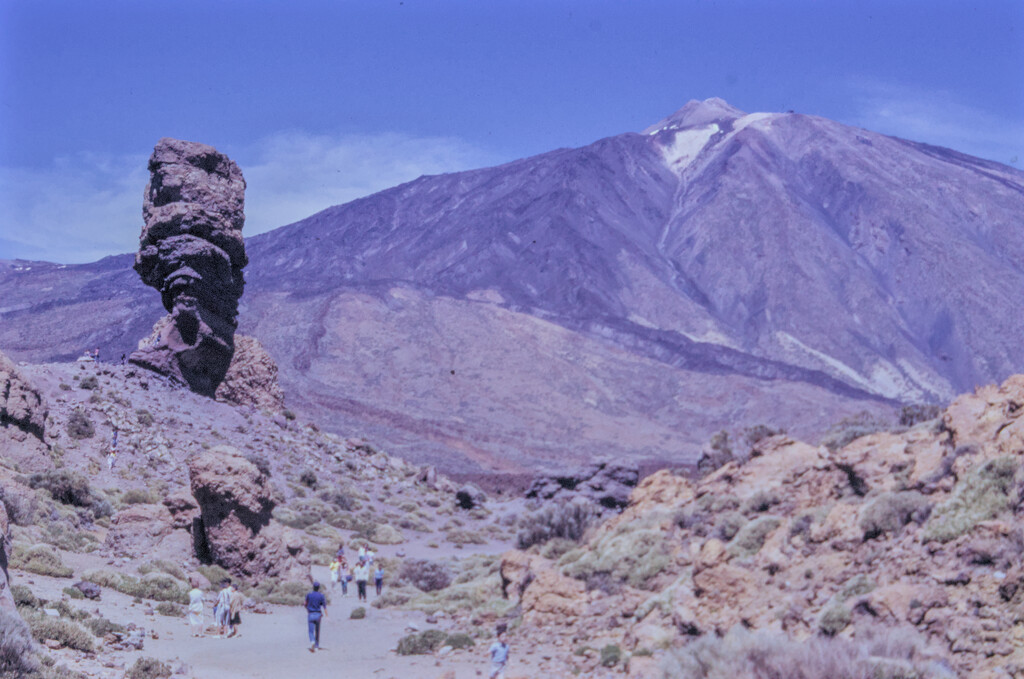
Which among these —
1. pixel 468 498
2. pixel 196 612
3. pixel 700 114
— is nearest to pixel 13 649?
pixel 196 612

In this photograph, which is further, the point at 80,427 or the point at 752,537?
the point at 80,427

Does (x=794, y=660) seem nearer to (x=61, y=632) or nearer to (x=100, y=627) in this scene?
(x=61, y=632)

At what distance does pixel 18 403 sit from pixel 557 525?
37.9 ft

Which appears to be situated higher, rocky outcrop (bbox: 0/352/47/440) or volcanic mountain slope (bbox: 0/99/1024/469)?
volcanic mountain slope (bbox: 0/99/1024/469)

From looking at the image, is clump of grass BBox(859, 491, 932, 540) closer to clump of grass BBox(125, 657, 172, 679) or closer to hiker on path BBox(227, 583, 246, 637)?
clump of grass BBox(125, 657, 172, 679)

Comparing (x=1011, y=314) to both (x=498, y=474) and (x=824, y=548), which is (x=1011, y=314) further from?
(x=824, y=548)

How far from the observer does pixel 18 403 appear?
19500 millimetres

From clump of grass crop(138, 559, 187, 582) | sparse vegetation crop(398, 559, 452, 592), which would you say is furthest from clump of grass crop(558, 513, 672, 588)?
clump of grass crop(138, 559, 187, 582)

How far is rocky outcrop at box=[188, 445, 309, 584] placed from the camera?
1566 cm

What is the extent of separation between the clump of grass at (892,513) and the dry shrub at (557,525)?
7895mm

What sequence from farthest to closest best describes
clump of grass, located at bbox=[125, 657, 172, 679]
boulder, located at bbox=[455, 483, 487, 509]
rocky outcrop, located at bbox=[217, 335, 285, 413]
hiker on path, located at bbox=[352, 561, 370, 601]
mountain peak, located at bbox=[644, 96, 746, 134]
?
mountain peak, located at bbox=[644, 96, 746, 134] → boulder, located at bbox=[455, 483, 487, 509] → rocky outcrop, located at bbox=[217, 335, 285, 413] → hiker on path, located at bbox=[352, 561, 370, 601] → clump of grass, located at bbox=[125, 657, 172, 679]

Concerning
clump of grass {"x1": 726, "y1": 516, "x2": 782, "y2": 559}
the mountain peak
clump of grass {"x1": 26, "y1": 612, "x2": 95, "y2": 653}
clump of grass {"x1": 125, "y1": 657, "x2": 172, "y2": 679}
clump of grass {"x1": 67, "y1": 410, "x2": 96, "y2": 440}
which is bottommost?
clump of grass {"x1": 125, "y1": 657, "x2": 172, "y2": 679}

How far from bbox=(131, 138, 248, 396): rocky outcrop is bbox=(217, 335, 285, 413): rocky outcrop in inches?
49.7

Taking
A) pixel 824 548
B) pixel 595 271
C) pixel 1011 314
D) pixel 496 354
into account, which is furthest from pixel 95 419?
pixel 1011 314
